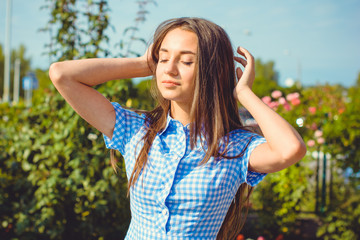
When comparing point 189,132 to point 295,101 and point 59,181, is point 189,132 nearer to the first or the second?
point 59,181

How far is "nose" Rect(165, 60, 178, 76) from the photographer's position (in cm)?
129

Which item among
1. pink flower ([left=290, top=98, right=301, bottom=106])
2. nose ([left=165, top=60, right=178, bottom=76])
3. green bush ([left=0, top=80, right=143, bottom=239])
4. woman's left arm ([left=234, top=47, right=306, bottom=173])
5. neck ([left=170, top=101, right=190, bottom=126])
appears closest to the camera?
woman's left arm ([left=234, top=47, right=306, bottom=173])

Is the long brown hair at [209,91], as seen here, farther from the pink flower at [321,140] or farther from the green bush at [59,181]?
the pink flower at [321,140]

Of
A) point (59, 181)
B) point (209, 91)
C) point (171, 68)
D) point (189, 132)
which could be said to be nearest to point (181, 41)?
point (171, 68)

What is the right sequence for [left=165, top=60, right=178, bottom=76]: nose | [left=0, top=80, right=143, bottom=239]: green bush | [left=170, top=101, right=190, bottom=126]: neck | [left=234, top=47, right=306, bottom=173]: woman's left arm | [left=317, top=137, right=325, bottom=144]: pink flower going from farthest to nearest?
[left=317, top=137, right=325, bottom=144]: pink flower, [left=0, top=80, right=143, bottom=239]: green bush, [left=170, top=101, right=190, bottom=126]: neck, [left=165, top=60, right=178, bottom=76]: nose, [left=234, top=47, right=306, bottom=173]: woman's left arm

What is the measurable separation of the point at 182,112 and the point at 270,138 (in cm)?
39

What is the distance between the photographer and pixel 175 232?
128cm

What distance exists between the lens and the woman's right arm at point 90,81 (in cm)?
138

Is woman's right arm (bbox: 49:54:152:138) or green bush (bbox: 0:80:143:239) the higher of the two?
woman's right arm (bbox: 49:54:152:138)

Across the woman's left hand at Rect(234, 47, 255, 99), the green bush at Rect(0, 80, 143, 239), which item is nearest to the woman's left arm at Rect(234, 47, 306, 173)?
the woman's left hand at Rect(234, 47, 255, 99)

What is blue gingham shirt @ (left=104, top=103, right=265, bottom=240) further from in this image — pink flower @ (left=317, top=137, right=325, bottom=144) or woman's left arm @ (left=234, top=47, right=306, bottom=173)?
pink flower @ (left=317, top=137, right=325, bottom=144)

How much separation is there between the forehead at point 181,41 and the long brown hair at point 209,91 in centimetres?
2

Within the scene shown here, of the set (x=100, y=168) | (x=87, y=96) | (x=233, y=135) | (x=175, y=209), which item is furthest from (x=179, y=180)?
(x=100, y=168)

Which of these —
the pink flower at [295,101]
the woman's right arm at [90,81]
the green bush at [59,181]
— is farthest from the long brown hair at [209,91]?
the pink flower at [295,101]
